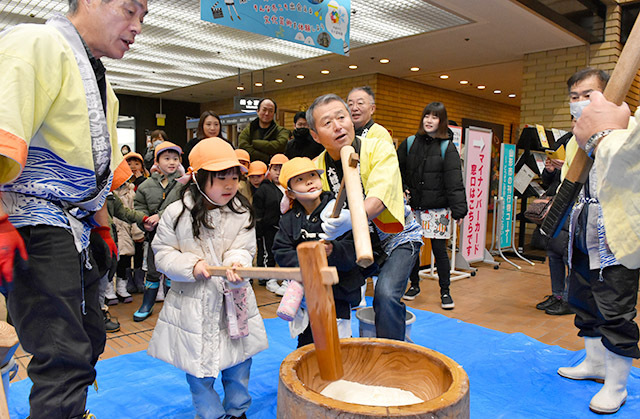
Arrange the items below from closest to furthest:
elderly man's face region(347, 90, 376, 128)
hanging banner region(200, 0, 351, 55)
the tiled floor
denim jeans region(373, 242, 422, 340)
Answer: denim jeans region(373, 242, 422, 340) → elderly man's face region(347, 90, 376, 128) → the tiled floor → hanging banner region(200, 0, 351, 55)

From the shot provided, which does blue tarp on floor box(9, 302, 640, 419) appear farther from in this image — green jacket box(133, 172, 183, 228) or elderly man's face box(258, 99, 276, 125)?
elderly man's face box(258, 99, 276, 125)

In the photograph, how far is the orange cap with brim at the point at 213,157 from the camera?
77.7 inches

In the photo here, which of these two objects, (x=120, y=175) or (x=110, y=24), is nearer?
(x=110, y=24)

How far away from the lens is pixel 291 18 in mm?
4297

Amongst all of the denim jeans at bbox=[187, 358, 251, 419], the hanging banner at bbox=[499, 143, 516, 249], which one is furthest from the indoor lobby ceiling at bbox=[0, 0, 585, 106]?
the denim jeans at bbox=[187, 358, 251, 419]

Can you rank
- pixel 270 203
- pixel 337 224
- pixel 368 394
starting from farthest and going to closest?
pixel 270 203, pixel 337 224, pixel 368 394

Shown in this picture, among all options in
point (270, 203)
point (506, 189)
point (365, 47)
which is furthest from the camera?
point (365, 47)

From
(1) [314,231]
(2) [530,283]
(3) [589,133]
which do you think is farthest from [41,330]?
(2) [530,283]

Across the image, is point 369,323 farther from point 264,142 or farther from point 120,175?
point 264,142

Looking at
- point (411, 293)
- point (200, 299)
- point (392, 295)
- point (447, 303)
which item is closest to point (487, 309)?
point (447, 303)

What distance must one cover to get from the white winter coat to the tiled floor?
1.26 meters

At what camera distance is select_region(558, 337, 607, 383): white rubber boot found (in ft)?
8.67

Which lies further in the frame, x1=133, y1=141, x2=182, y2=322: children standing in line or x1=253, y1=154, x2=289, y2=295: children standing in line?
x1=253, y1=154, x2=289, y2=295: children standing in line

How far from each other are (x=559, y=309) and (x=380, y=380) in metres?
3.23
